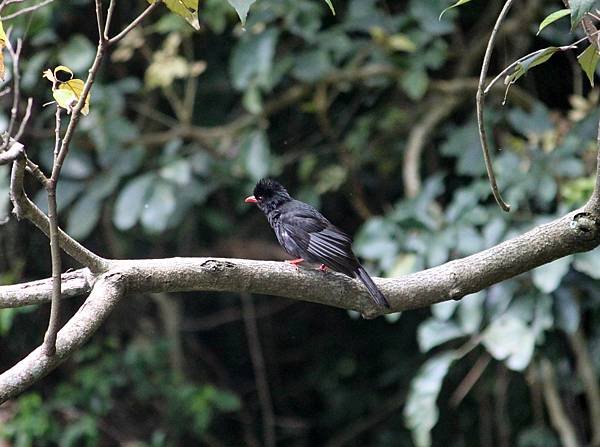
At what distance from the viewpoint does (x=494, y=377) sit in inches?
200

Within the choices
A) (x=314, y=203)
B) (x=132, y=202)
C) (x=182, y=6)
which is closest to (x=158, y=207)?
(x=132, y=202)

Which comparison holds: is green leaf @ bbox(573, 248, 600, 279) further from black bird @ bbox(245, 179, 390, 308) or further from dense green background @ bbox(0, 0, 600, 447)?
black bird @ bbox(245, 179, 390, 308)

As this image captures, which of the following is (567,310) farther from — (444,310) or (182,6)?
(182,6)

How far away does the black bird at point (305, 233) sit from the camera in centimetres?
298

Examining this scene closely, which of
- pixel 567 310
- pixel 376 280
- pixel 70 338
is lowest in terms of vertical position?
pixel 70 338

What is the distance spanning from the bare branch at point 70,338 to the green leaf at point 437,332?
7.31 ft

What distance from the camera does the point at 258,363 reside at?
5723 millimetres

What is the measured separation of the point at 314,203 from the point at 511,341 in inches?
55.5

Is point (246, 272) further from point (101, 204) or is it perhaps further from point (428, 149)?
point (428, 149)

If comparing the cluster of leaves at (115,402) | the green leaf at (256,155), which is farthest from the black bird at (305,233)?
the cluster of leaves at (115,402)

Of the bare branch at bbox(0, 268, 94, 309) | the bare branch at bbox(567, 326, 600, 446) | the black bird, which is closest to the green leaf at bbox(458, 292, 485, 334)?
the bare branch at bbox(567, 326, 600, 446)

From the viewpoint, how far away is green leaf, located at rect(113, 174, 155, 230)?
4.42 m

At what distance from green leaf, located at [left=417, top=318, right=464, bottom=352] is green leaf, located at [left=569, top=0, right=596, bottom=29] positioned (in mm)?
2504

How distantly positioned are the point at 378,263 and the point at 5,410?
2.54 meters
